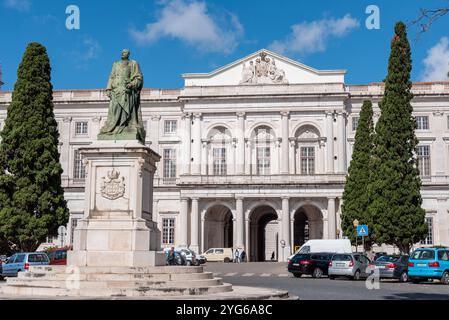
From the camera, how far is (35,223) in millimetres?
33844

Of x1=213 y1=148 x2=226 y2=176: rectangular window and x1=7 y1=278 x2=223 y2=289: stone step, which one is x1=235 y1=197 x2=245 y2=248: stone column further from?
x1=7 y1=278 x2=223 y2=289: stone step

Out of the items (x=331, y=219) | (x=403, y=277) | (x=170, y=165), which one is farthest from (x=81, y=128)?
(x=403, y=277)

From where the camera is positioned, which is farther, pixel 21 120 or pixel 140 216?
pixel 21 120

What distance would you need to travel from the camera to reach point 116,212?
16656mm

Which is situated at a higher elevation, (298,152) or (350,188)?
(298,152)

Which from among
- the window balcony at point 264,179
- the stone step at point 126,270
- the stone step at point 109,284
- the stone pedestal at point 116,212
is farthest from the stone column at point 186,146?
the stone step at point 109,284

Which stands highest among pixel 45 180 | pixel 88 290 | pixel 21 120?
pixel 21 120

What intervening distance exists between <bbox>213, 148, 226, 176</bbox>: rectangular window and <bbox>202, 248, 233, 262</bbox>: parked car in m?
7.72

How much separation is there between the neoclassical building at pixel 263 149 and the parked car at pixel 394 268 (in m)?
23.5

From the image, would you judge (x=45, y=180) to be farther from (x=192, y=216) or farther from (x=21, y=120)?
(x=192, y=216)

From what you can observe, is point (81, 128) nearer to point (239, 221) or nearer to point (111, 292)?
point (239, 221)
